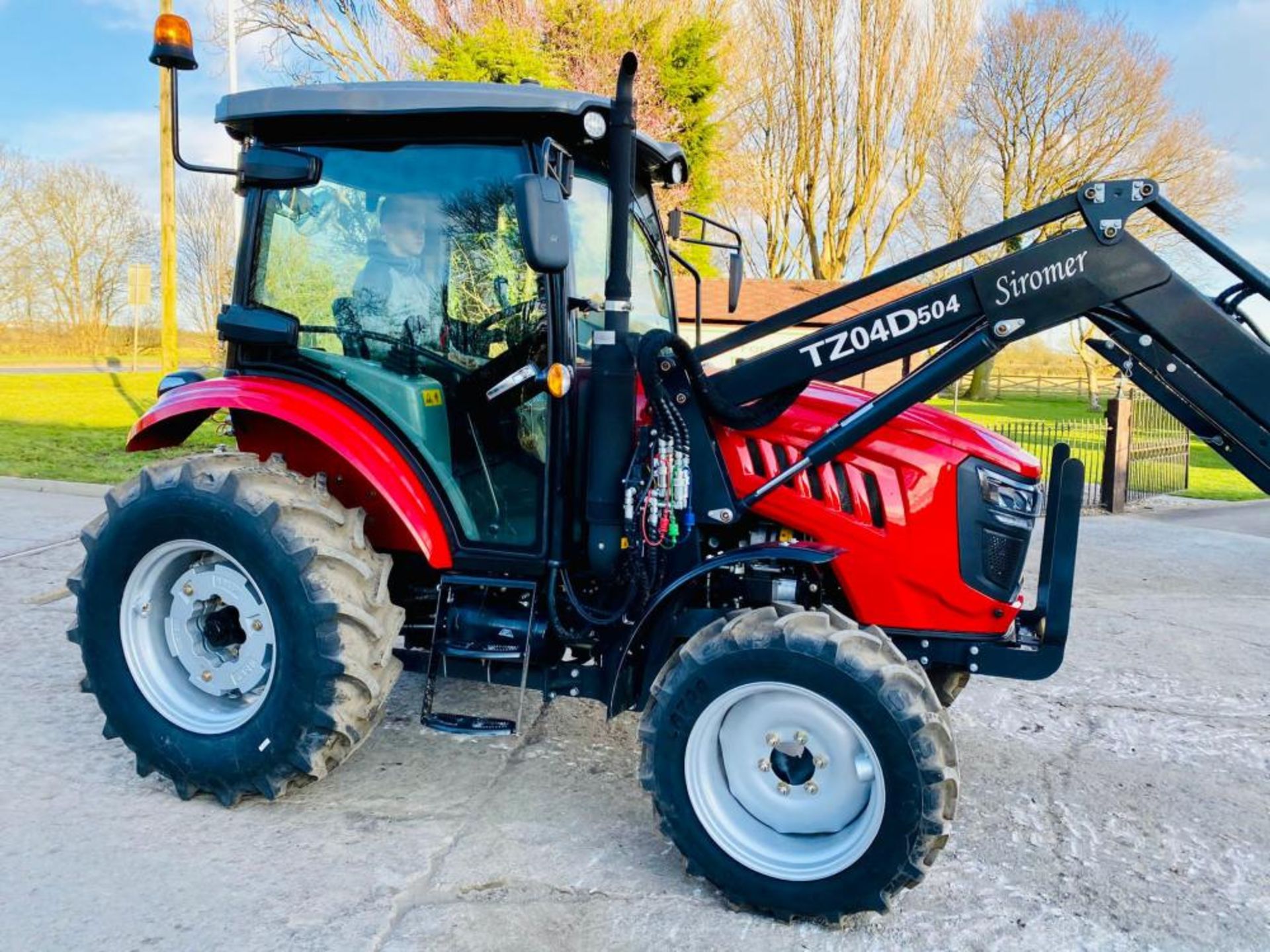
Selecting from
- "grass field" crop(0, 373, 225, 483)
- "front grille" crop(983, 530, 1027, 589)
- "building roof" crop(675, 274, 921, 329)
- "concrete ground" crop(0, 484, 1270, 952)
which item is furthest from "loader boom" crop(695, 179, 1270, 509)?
"building roof" crop(675, 274, 921, 329)

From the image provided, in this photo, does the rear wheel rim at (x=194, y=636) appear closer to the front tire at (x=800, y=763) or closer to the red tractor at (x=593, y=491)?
the red tractor at (x=593, y=491)

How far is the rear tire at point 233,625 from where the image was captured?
3105 mm

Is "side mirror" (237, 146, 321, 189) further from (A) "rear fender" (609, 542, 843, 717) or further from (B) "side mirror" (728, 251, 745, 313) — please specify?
(A) "rear fender" (609, 542, 843, 717)

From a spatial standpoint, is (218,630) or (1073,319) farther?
(218,630)

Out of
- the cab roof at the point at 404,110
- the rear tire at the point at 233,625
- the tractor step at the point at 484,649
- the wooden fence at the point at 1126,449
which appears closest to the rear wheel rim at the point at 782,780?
the tractor step at the point at 484,649

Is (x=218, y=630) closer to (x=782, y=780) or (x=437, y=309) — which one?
(x=437, y=309)

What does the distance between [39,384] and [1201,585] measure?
2424cm

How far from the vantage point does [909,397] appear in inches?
115

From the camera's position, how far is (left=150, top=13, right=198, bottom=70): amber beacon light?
326 centimetres

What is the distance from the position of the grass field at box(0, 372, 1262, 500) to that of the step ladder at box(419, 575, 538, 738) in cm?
780

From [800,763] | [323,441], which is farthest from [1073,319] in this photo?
[323,441]

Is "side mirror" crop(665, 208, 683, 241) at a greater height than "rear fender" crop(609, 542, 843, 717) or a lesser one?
greater

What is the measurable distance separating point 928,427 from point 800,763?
1.16 metres

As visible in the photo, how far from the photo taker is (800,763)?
2.89 m
